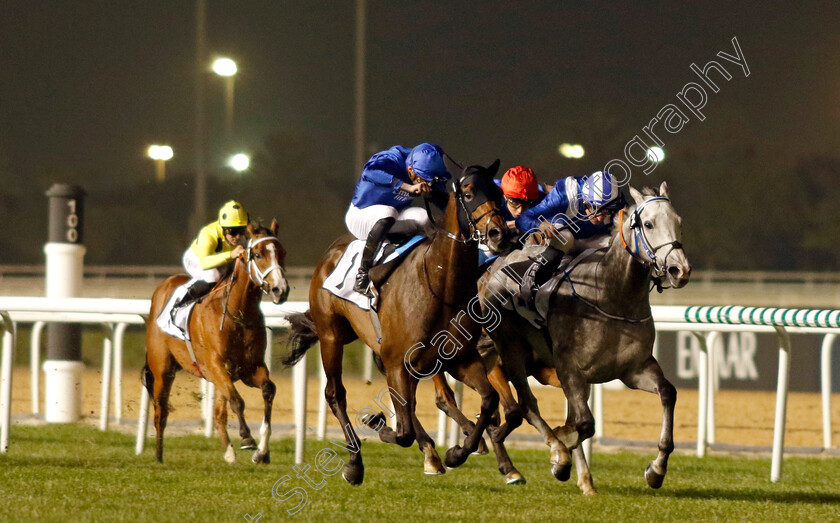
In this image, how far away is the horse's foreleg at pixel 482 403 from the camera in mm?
4949

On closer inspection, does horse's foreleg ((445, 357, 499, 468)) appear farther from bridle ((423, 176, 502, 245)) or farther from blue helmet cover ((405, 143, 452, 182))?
blue helmet cover ((405, 143, 452, 182))

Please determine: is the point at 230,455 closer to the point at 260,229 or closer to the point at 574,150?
the point at 260,229

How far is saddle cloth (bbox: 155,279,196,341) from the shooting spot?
6.86 meters

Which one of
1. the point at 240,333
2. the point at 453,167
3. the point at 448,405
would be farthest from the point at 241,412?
the point at 453,167

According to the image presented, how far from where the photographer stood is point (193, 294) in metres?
6.95

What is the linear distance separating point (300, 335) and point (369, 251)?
Result: 1.37 metres

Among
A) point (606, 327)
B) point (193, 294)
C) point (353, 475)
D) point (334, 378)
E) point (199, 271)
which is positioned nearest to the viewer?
point (606, 327)

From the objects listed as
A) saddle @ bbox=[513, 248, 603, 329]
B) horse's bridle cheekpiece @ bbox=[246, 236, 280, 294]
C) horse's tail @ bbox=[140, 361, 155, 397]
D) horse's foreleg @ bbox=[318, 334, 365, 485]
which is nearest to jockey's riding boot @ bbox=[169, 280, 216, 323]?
horse's tail @ bbox=[140, 361, 155, 397]

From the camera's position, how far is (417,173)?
514 centimetres

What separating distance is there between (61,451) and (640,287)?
3.78 meters

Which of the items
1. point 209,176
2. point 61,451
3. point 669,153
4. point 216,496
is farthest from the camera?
point 669,153

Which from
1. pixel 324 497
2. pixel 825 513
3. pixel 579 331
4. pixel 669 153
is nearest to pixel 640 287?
pixel 579 331

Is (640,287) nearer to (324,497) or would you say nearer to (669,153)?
(324,497)

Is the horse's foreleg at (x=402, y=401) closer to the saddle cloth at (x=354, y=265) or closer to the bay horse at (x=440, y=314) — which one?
the bay horse at (x=440, y=314)
